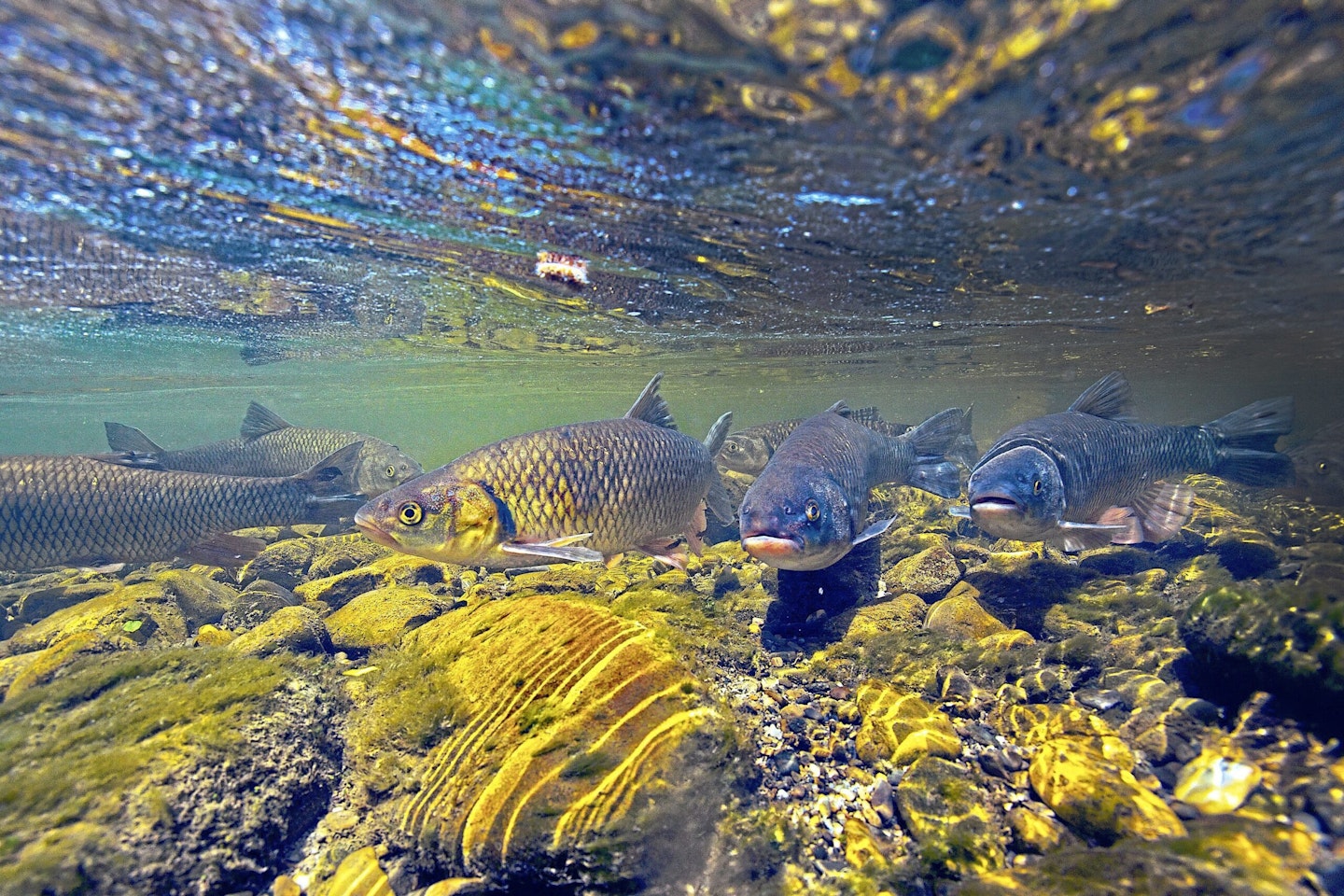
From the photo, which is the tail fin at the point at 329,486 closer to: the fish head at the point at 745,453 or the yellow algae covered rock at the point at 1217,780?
the fish head at the point at 745,453

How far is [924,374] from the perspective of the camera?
3095 centimetres

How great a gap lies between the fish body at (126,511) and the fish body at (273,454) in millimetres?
3468

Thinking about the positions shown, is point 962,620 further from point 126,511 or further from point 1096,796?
point 126,511

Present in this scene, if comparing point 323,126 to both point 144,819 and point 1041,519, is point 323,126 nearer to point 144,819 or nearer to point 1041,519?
point 144,819

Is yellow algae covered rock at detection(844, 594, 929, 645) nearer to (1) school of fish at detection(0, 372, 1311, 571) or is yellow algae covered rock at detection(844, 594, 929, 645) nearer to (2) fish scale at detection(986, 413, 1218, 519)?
(1) school of fish at detection(0, 372, 1311, 571)

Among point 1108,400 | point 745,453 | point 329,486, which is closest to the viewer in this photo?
point 1108,400

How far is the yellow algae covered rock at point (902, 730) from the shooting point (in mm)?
3684

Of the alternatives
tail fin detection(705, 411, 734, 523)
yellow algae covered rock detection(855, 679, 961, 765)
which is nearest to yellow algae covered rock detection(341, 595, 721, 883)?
yellow algae covered rock detection(855, 679, 961, 765)

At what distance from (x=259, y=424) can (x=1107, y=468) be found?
15.5 m

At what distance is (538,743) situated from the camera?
11.0 ft

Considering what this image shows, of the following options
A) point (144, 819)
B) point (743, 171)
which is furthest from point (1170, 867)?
point (743, 171)

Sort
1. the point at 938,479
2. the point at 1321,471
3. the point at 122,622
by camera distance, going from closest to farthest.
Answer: the point at 122,622 → the point at 938,479 → the point at 1321,471

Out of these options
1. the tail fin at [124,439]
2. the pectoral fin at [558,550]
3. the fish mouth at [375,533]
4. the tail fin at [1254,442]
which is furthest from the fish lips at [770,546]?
the tail fin at [124,439]

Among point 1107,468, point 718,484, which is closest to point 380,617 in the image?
point 718,484
